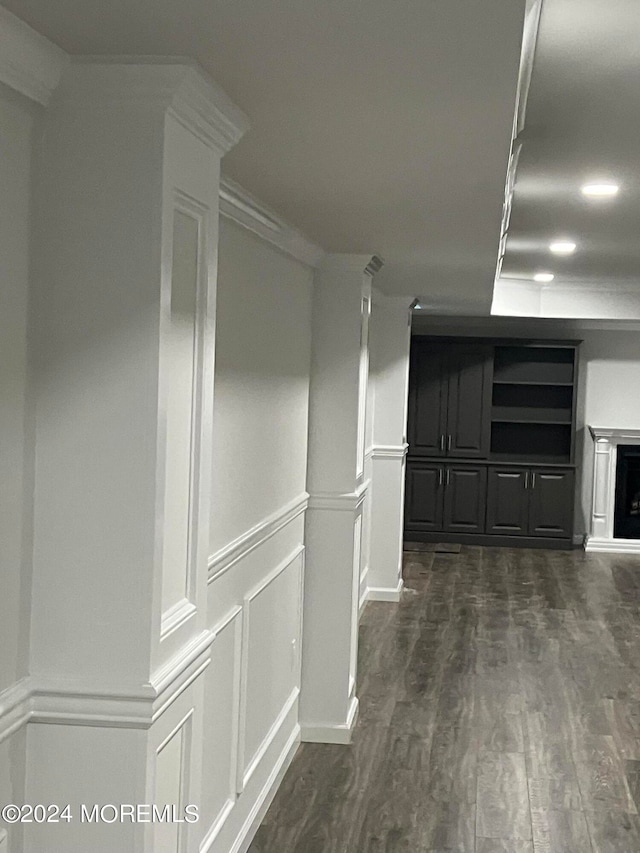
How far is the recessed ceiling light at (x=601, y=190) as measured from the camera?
4469 mm

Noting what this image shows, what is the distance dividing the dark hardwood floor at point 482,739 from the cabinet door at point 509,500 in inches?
89.1

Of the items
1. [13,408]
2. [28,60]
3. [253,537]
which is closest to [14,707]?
[13,408]

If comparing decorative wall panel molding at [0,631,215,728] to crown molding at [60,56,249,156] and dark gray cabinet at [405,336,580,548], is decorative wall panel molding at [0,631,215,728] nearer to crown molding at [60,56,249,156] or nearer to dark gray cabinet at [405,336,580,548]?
crown molding at [60,56,249,156]

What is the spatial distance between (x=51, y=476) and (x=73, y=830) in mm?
649

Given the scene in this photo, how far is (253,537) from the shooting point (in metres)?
3.57

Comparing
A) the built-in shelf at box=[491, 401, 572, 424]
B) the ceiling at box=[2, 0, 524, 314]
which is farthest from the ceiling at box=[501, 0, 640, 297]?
the built-in shelf at box=[491, 401, 572, 424]

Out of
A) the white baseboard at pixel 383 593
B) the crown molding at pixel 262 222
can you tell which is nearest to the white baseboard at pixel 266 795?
the crown molding at pixel 262 222

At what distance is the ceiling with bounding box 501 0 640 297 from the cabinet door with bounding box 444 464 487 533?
385cm

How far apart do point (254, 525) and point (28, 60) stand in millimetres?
2163

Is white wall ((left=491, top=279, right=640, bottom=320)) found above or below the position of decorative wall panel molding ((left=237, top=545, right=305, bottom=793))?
above

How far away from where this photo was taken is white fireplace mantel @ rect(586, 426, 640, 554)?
10.5m

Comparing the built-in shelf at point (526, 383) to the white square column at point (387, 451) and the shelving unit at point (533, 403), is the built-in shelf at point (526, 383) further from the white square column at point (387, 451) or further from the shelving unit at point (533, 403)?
the white square column at point (387, 451)

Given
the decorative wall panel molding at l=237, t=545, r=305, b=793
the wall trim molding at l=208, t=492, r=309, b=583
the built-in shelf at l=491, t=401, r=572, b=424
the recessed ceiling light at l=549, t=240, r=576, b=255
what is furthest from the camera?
the built-in shelf at l=491, t=401, r=572, b=424

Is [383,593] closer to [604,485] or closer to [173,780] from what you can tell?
[604,485]
